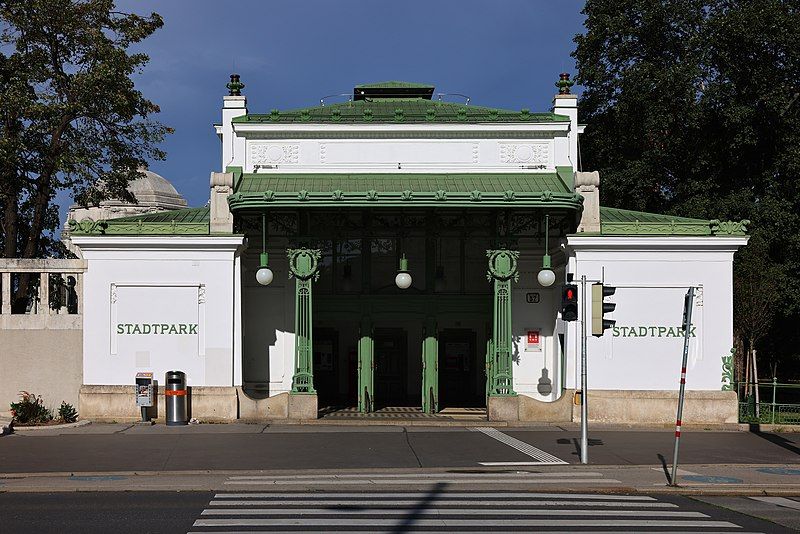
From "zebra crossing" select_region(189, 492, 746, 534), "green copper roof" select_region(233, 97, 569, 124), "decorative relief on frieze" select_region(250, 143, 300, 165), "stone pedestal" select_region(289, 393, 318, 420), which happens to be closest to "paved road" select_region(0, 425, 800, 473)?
"stone pedestal" select_region(289, 393, 318, 420)

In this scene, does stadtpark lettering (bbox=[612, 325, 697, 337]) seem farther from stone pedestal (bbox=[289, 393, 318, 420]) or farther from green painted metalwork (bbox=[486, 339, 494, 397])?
stone pedestal (bbox=[289, 393, 318, 420])

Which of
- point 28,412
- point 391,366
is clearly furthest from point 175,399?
Result: point 391,366

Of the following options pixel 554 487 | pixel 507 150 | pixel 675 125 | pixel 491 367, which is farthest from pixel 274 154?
pixel 675 125

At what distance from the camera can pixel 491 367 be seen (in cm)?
2716

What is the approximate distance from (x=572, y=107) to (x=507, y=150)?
2.44 metres

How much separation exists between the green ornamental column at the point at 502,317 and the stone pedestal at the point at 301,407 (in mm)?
4803

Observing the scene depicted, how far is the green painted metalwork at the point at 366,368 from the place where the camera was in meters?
27.8

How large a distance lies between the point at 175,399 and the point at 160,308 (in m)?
2.59

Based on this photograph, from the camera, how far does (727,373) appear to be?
25703 mm

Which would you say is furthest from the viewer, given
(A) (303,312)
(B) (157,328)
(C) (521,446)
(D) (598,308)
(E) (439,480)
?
(A) (303,312)

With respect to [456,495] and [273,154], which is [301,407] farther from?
[456,495]

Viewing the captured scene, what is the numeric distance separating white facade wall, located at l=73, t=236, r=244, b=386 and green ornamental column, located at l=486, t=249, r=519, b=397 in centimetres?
679

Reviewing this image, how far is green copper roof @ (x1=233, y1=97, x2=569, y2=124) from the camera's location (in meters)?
27.7

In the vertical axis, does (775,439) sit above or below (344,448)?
below
